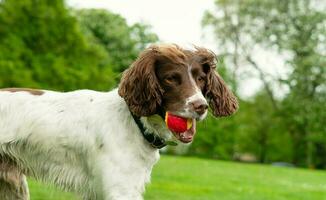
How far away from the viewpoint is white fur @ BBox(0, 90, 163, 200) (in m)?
4.83

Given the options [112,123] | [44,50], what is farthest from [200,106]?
[44,50]

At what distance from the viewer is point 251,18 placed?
1868 inches

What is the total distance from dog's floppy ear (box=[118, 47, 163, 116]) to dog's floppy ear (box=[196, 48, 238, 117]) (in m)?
0.37

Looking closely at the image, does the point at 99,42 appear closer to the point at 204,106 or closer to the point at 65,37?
the point at 65,37

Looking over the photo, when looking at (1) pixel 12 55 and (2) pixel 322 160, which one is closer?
(1) pixel 12 55

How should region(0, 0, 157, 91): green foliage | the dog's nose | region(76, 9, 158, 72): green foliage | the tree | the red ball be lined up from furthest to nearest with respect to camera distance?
1. region(76, 9, 158, 72): green foliage
2. the tree
3. region(0, 0, 157, 91): green foliage
4. the red ball
5. the dog's nose

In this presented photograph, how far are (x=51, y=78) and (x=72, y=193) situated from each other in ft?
86.4

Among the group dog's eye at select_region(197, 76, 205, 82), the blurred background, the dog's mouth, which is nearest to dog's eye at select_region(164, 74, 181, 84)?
dog's eye at select_region(197, 76, 205, 82)

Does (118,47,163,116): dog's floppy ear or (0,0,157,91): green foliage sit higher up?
(118,47,163,116): dog's floppy ear

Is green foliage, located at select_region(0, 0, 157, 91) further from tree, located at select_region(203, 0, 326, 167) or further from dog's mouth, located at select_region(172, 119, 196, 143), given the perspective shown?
dog's mouth, located at select_region(172, 119, 196, 143)

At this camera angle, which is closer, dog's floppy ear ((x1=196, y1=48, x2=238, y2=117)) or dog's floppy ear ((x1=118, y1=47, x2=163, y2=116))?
dog's floppy ear ((x1=118, y1=47, x2=163, y2=116))

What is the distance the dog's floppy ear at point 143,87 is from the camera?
465cm

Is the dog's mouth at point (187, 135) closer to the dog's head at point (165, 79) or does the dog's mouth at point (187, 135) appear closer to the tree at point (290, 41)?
the dog's head at point (165, 79)

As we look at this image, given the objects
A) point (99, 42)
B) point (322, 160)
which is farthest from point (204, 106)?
point (322, 160)
